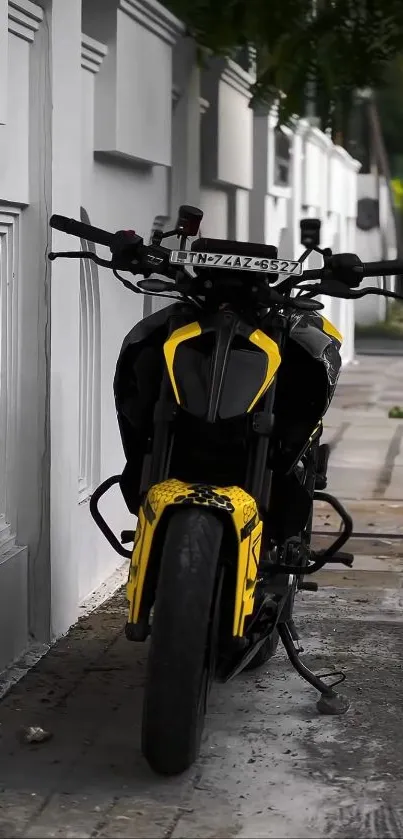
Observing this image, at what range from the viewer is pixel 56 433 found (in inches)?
231

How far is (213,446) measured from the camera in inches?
179

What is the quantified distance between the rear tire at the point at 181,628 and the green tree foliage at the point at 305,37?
351cm

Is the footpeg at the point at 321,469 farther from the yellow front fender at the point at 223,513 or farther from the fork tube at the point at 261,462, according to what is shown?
the yellow front fender at the point at 223,513

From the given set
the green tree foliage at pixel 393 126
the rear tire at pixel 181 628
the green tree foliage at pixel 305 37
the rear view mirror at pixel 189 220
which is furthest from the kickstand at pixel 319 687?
the green tree foliage at pixel 393 126

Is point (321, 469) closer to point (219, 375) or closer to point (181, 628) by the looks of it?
point (219, 375)

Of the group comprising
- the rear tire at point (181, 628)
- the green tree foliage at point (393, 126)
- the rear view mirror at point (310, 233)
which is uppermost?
the green tree foliage at point (393, 126)

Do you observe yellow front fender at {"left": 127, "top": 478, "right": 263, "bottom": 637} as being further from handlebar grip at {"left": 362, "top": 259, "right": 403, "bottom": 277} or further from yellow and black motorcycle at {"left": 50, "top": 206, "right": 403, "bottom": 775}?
handlebar grip at {"left": 362, "top": 259, "right": 403, "bottom": 277}

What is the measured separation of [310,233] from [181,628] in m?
1.35

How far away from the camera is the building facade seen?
18.4 ft

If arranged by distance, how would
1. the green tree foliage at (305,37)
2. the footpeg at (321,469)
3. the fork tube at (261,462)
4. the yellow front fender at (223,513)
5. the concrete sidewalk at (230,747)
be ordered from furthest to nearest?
1. the green tree foliage at (305,37)
2. the footpeg at (321,469)
3. the fork tube at (261,462)
4. the yellow front fender at (223,513)
5. the concrete sidewalk at (230,747)

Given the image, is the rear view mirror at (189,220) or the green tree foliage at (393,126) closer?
the rear view mirror at (189,220)

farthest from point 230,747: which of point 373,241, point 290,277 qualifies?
point 373,241

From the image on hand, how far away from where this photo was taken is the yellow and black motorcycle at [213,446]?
13.5 feet

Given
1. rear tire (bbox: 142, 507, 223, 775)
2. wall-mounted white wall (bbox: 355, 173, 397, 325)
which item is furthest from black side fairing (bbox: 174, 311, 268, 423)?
wall-mounted white wall (bbox: 355, 173, 397, 325)
